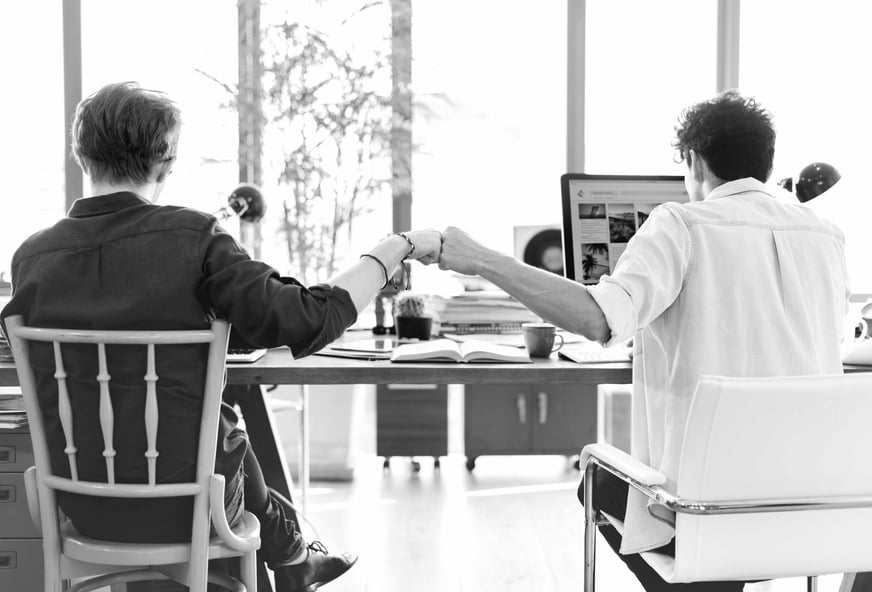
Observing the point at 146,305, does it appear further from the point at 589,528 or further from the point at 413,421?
the point at 413,421

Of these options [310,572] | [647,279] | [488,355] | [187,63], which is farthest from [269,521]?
[187,63]

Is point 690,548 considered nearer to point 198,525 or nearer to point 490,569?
point 198,525

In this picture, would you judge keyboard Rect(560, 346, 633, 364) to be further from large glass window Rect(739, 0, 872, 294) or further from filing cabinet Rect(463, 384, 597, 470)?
large glass window Rect(739, 0, 872, 294)

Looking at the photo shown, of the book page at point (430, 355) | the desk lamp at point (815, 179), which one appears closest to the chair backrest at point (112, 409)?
the book page at point (430, 355)

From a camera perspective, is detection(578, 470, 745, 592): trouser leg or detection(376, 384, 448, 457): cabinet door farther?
detection(376, 384, 448, 457): cabinet door

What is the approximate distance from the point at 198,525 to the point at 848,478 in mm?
1039

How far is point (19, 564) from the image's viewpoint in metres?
1.82

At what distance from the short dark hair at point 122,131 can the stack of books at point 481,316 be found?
54.6 inches

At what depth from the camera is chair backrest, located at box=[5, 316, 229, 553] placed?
4.27 ft

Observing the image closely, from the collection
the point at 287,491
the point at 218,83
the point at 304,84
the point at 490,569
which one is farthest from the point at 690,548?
the point at 218,83

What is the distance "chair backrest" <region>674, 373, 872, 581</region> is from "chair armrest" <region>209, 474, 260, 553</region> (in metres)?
0.73

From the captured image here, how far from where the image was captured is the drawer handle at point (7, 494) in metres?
1.81

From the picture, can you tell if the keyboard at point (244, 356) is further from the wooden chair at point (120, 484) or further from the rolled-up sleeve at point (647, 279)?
the rolled-up sleeve at point (647, 279)

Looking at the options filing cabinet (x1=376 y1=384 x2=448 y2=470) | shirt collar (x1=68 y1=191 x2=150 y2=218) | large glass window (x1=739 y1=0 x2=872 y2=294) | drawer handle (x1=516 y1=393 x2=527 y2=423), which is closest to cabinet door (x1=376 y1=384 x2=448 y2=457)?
filing cabinet (x1=376 y1=384 x2=448 y2=470)
